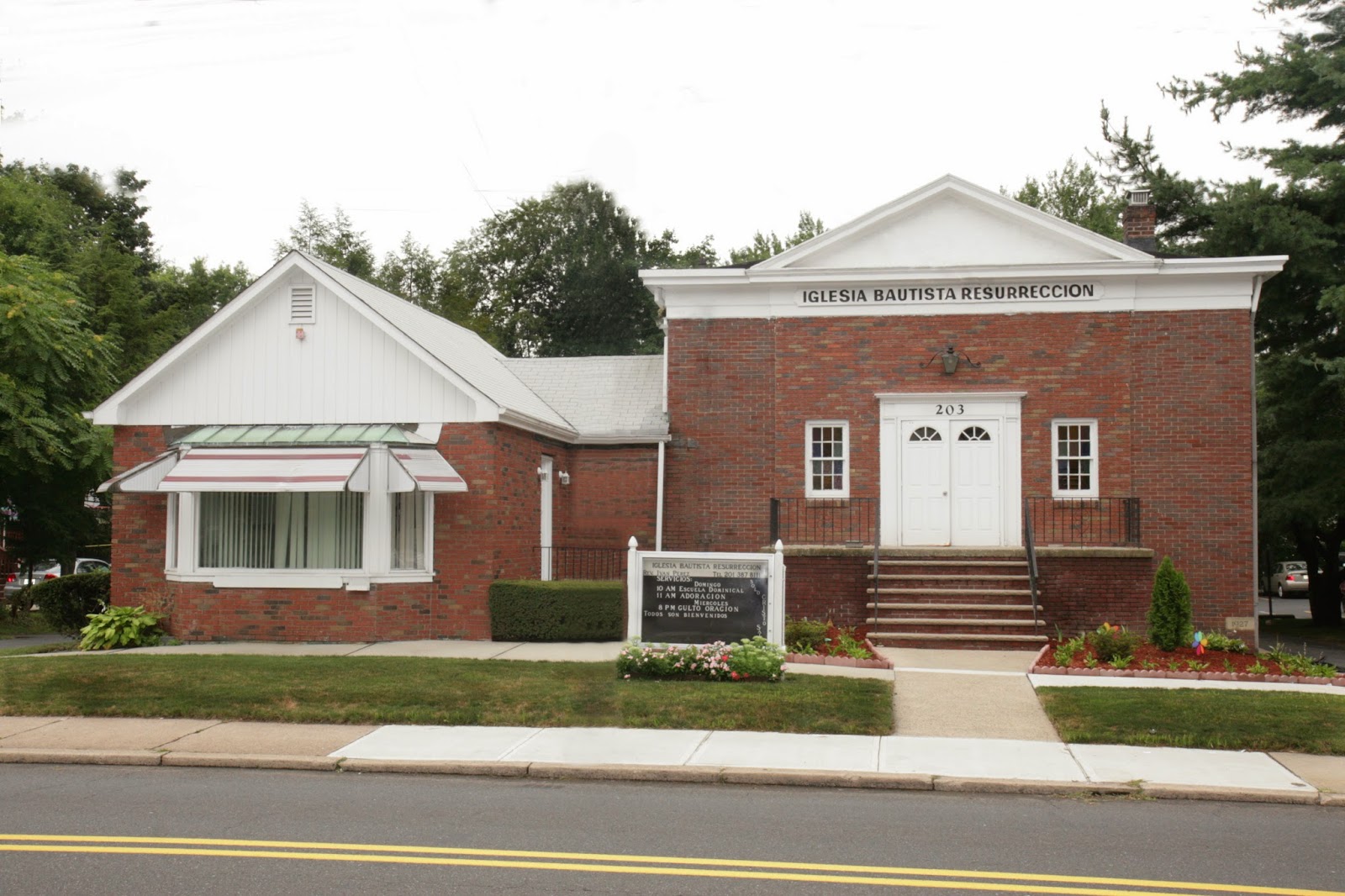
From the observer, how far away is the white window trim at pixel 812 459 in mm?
20594

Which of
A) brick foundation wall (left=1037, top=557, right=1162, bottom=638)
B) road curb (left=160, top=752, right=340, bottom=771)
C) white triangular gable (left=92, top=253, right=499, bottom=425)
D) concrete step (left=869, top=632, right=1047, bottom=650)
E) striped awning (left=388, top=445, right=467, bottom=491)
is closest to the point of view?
road curb (left=160, top=752, right=340, bottom=771)

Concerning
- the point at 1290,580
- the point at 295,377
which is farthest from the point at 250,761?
the point at 1290,580

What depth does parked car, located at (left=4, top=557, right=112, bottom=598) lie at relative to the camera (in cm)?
3553

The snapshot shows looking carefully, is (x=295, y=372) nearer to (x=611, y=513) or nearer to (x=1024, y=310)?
(x=611, y=513)

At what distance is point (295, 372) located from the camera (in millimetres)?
18453

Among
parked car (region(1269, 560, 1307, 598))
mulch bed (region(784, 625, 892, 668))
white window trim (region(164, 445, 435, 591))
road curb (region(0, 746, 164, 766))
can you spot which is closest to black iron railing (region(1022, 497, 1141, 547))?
mulch bed (region(784, 625, 892, 668))

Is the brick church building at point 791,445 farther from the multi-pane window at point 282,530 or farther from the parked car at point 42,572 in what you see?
the parked car at point 42,572

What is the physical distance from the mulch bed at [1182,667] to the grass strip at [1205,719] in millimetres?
1141

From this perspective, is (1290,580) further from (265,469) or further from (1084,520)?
(265,469)

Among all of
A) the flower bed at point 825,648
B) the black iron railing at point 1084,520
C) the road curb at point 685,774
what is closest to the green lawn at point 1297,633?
the black iron railing at point 1084,520

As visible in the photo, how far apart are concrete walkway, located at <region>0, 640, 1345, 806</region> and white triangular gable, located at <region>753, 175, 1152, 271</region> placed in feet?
31.5

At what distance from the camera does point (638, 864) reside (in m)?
7.16

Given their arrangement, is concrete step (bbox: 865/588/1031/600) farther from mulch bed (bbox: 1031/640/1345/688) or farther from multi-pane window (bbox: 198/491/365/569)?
multi-pane window (bbox: 198/491/365/569)

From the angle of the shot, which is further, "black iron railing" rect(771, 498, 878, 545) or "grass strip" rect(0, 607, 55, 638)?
"grass strip" rect(0, 607, 55, 638)
